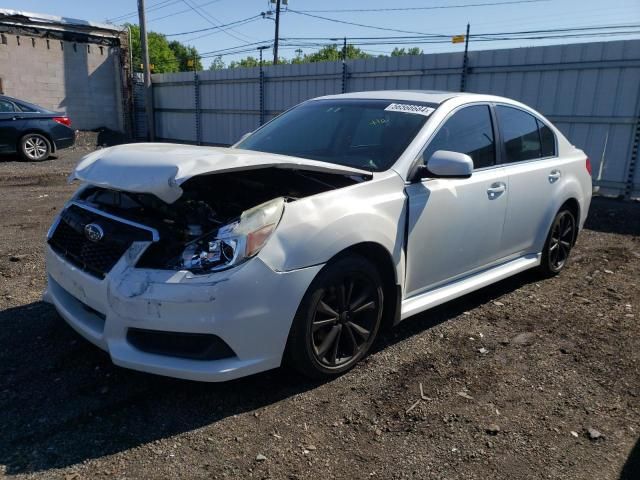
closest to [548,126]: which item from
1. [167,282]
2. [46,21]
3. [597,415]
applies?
[597,415]

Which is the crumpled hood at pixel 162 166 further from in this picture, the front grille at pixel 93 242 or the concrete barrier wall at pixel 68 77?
the concrete barrier wall at pixel 68 77

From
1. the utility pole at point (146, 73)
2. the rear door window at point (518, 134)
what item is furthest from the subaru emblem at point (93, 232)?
the utility pole at point (146, 73)

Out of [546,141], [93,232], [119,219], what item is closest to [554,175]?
[546,141]

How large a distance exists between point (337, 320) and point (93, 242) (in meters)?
1.42

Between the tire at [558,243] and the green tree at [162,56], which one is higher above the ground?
the green tree at [162,56]

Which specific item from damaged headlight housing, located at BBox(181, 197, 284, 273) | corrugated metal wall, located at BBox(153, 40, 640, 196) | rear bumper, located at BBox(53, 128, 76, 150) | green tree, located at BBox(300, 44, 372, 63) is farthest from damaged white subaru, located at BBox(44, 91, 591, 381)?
green tree, located at BBox(300, 44, 372, 63)

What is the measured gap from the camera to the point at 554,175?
4770mm

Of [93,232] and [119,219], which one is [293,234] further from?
[93,232]

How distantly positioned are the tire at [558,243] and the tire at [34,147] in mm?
12136

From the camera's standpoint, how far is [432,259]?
3604mm

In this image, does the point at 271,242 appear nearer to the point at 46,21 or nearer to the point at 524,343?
the point at 524,343

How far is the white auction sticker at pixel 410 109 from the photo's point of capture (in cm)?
379

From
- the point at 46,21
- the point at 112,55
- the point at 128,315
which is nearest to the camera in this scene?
the point at 128,315

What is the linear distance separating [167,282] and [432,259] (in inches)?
70.8
